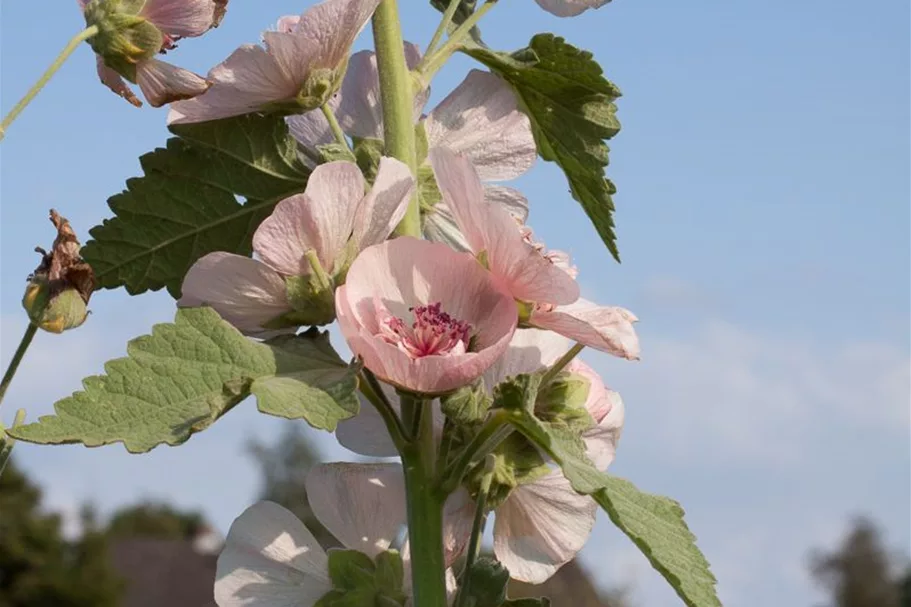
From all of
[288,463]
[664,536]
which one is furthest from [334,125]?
[288,463]

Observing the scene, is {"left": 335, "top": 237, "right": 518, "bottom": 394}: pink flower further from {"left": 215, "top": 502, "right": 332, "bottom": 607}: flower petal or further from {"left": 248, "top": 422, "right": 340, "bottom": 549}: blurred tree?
{"left": 248, "top": 422, "right": 340, "bottom": 549}: blurred tree

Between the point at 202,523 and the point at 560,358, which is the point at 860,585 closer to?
the point at 202,523

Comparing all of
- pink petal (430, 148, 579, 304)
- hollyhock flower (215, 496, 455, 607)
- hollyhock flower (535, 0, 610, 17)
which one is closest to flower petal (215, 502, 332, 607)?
hollyhock flower (215, 496, 455, 607)

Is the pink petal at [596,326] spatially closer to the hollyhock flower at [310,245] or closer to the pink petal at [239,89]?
the hollyhock flower at [310,245]

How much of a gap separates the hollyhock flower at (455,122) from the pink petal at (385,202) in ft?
0.59

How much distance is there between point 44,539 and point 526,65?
2790cm

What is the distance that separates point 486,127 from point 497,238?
0.31 m

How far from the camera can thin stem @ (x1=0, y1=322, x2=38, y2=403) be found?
131cm

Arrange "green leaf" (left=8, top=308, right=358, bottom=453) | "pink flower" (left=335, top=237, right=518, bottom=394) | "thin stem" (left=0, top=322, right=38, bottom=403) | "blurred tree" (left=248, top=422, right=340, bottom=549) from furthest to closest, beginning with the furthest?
1. "blurred tree" (left=248, top=422, right=340, bottom=549)
2. "thin stem" (left=0, top=322, right=38, bottom=403)
3. "pink flower" (left=335, top=237, right=518, bottom=394)
4. "green leaf" (left=8, top=308, right=358, bottom=453)

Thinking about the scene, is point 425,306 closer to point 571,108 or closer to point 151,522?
point 571,108

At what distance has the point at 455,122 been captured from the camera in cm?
147

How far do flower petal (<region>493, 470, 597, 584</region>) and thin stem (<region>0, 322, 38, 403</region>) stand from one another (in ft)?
1.60

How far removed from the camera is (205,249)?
56.5 inches

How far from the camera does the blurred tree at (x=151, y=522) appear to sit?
48719mm
